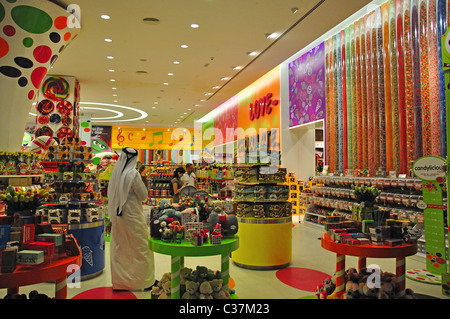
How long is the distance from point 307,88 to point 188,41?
376 cm

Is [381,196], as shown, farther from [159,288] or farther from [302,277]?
[159,288]

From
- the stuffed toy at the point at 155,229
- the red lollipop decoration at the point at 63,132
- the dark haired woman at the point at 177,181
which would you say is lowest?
the stuffed toy at the point at 155,229

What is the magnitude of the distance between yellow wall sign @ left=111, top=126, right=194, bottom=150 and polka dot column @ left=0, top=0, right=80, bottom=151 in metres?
15.9

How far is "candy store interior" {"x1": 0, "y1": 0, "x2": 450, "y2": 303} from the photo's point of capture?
109 inches

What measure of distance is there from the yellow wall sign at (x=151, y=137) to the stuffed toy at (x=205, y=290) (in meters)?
18.9

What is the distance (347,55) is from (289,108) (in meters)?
2.72

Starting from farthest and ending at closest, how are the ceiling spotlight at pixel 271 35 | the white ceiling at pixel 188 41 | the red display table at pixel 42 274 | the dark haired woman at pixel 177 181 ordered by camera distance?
the dark haired woman at pixel 177 181
the ceiling spotlight at pixel 271 35
the white ceiling at pixel 188 41
the red display table at pixel 42 274

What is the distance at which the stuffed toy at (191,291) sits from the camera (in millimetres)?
2705

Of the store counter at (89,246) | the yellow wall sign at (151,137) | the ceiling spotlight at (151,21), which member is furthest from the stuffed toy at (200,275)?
the yellow wall sign at (151,137)

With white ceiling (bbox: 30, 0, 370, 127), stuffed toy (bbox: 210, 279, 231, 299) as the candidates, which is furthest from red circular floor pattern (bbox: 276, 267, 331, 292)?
white ceiling (bbox: 30, 0, 370, 127)

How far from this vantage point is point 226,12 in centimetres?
539

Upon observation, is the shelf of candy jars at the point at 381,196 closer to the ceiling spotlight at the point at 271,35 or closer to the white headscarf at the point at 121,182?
the white headscarf at the point at 121,182

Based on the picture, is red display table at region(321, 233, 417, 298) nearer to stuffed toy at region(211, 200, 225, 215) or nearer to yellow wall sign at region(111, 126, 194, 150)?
stuffed toy at region(211, 200, 225, 215)
